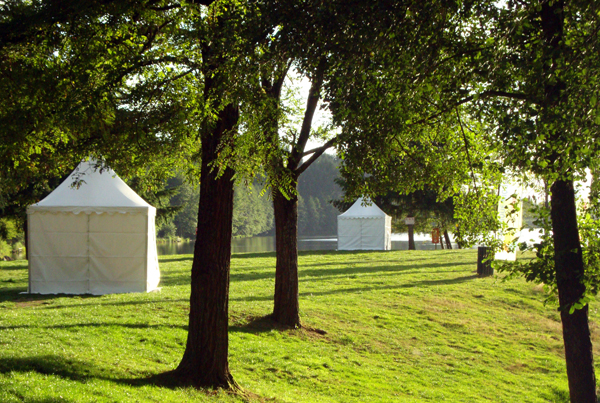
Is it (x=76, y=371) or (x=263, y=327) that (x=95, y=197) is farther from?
(x=76, y=371)

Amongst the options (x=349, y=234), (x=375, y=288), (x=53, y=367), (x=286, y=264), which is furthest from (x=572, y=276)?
(x=349, y=234)

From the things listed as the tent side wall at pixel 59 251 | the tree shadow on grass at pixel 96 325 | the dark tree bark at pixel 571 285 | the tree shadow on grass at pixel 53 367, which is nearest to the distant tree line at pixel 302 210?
the tent side wall at pixel 59 251

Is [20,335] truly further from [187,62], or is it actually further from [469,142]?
[469,142]

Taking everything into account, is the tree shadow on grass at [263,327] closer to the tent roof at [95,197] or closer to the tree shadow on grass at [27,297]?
the tree shadow on grass at [27,297]

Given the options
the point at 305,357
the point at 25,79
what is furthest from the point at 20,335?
the point at 305,357

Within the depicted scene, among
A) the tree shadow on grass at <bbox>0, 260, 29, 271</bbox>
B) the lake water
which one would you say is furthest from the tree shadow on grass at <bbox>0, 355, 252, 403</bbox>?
the lake water

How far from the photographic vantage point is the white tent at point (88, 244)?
506 inches

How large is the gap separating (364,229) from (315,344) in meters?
20.2

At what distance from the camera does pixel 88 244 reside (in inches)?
512

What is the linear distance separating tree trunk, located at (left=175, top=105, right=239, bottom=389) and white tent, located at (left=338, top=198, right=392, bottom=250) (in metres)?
23.0

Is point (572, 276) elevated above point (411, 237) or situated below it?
below

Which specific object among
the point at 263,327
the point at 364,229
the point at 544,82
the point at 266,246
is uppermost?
the point at 544,82

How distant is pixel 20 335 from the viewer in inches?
308

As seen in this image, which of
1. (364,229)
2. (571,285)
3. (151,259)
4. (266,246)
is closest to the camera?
(571,285)
